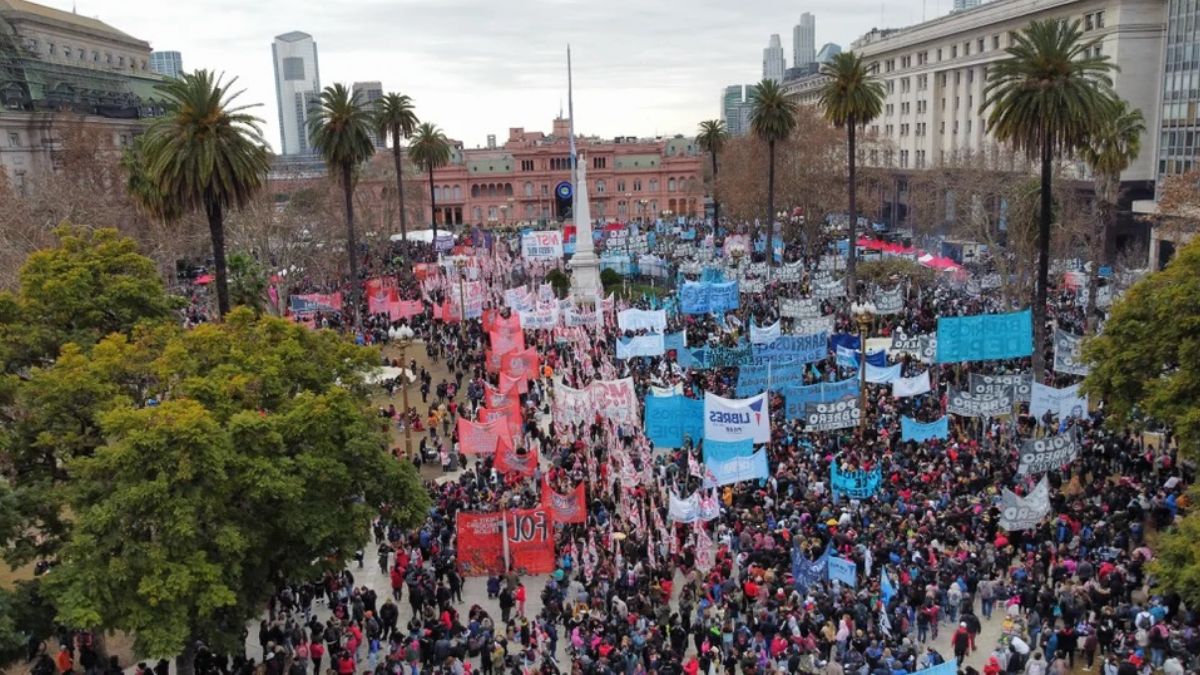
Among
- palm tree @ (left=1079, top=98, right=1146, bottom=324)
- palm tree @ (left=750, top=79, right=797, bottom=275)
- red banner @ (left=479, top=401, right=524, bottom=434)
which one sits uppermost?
palm tree @ (left=750, top=79, right=797, bottom=275)

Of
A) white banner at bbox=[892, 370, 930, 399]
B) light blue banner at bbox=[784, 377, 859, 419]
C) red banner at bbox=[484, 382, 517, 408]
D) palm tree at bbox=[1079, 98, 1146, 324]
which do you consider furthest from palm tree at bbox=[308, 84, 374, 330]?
palm tree at bbox=[1079, 98, 1146, 324]

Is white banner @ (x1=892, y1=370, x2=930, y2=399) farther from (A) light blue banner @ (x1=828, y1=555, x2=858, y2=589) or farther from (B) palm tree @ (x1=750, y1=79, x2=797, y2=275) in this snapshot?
(B) palm tree @ (x1=750, y1=79, x2=797, y2=275)

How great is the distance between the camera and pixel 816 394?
28500 mm

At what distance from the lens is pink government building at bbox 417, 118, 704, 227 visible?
127 m

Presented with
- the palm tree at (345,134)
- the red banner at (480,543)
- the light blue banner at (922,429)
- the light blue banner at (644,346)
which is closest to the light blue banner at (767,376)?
the light blue banner at (922,429)

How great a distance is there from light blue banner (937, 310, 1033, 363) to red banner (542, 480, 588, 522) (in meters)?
13.7

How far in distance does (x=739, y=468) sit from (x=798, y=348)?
929 cm

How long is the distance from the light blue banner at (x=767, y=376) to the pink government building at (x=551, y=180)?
94.1 meters

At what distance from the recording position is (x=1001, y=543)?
71.9ft

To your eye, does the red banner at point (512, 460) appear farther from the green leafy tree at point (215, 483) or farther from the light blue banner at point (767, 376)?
the light blue banner at point (767, 376)

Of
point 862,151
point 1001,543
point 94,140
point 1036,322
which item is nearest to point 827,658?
point 1001,543

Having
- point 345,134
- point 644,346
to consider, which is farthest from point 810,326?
point 345,134

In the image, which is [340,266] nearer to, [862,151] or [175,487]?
Answer: [862,151]

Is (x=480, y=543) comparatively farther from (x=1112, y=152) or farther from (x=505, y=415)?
(x=1112, y=152)
